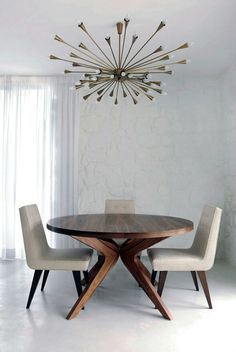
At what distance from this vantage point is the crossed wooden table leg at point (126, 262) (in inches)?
88.6

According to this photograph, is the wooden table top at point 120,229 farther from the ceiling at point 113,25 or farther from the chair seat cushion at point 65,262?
the ceiling at point 113,25

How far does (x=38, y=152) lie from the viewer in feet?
13.8

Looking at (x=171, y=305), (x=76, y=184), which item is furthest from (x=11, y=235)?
(x=171, y=305)

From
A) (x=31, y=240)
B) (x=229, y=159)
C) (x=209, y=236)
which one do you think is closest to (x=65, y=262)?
(x=31, y=240)

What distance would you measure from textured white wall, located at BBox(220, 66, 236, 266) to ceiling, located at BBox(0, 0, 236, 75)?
15.6 inches

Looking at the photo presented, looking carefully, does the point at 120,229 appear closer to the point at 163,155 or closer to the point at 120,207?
the point at 120,207

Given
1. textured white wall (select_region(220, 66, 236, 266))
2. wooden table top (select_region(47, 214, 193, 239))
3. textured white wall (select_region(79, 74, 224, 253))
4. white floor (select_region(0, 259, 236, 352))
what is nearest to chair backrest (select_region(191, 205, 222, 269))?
wooden table top (select_region(47, 214, 193, 239))

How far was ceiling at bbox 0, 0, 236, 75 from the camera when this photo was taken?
243 cm

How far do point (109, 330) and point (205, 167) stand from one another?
2.76 metres

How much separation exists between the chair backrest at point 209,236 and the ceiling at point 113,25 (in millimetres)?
1711

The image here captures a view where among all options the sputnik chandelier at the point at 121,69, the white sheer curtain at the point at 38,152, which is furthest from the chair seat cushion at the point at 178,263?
the white sheer curtain at the point at 38,152

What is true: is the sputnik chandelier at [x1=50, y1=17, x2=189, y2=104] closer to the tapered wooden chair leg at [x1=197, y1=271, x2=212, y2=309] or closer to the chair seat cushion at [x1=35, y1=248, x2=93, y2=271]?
the chair seat cushion at [x1=35, y1=248, x2=93, y2=271]

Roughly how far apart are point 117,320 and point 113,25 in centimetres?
255

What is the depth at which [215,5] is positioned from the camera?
242 centimetres
